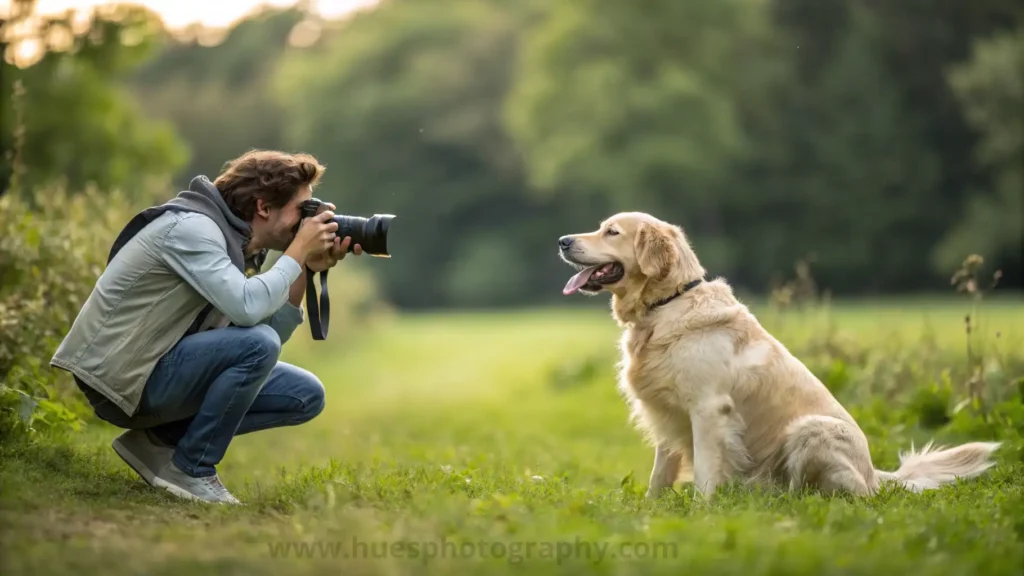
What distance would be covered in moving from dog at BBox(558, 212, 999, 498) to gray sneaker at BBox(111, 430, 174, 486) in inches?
91.1

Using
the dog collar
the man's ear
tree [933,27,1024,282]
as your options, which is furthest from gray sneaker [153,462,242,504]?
tree [933,27,1024,282]

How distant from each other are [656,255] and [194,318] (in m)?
2.41

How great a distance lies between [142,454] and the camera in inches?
187

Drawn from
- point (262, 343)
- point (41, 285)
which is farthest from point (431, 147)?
point (262, 343)

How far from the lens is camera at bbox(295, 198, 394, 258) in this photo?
15.9 ft

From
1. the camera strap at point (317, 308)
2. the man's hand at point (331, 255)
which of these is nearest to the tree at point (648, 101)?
the camera strap at point (317, 308)

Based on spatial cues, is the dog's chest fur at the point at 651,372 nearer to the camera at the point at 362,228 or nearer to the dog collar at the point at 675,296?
the dog collar at the point at 675,296

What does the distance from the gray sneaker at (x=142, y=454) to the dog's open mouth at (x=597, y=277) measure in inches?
88.8

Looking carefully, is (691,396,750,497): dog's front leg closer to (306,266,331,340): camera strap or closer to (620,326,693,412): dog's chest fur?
(620,326,693,412): dog's chest fur

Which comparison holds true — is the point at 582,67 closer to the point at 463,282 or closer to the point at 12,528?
the point at 463,282

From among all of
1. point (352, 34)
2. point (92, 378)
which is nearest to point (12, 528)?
point (92, 378)

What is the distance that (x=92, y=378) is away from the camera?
14.5ft

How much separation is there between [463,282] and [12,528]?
4174 centimetres

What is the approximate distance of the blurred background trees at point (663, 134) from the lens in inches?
1174
